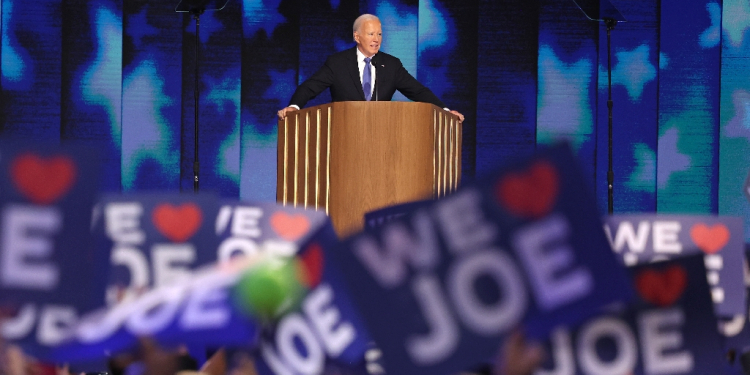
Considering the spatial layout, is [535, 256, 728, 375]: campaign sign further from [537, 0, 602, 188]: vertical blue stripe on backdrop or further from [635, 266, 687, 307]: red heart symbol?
[537, 0, 602, 188]: vertical blue stripe on backdrop

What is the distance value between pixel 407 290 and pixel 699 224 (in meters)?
0.97

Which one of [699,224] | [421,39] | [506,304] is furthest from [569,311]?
[421,39]

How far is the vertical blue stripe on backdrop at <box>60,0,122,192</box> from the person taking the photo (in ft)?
19.2

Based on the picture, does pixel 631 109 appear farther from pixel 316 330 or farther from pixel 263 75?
pixel 316 330

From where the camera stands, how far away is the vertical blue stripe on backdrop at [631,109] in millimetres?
5949

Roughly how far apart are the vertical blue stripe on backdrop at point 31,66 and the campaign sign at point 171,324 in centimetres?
496

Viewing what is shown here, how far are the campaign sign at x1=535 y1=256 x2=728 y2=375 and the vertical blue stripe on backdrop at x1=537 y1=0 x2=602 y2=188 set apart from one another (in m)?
4.72

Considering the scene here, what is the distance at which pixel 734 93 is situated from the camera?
19.5ft

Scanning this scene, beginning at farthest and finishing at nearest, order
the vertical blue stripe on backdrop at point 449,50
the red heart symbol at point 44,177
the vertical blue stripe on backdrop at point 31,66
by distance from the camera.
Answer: the vertical blue stripe on backdrop at point 449,50, the vertical blue stripe on backdrop at point 31,66, the red heart symbol at point 44,177

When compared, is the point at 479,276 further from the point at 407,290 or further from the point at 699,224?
the point at 699,224

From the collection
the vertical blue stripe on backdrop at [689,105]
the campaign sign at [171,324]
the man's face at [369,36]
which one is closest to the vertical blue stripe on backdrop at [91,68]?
the man's face at [369,36]

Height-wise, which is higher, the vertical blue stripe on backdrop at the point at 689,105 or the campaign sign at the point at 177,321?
the vertical blue stripe on backdrop at the point at 689,105

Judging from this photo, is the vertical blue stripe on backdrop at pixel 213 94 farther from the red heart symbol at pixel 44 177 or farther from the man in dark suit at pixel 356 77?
the red heart symbol at pixel 44 177

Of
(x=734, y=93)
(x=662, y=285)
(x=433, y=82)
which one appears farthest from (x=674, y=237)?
(x=734, y=93)
